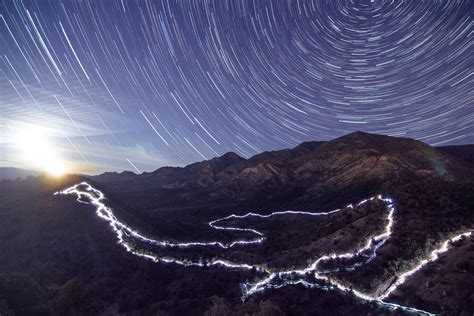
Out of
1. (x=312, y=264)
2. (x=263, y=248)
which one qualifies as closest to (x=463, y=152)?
(x=263, y=248)

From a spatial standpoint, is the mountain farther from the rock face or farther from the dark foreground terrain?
the rock face

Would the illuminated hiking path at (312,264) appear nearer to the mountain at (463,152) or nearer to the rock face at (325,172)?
the rock face at (325,172)

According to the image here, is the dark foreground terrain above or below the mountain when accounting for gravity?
below

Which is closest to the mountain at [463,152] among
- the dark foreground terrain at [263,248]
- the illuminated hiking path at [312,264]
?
the dark foreground terrain at [263,248]

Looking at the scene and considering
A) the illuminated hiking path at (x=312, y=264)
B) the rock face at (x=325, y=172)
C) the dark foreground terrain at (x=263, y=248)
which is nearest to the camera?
the dark foreground terrain at (x=263, y=248)

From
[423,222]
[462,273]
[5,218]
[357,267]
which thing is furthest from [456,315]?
[5,218]

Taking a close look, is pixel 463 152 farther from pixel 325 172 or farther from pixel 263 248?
pixel 263 248

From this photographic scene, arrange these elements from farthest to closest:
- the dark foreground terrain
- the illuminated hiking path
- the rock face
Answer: the rock face < the illuminated hiking path < the dark foreground terrain

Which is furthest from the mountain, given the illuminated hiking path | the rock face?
the illuminated hiking path
